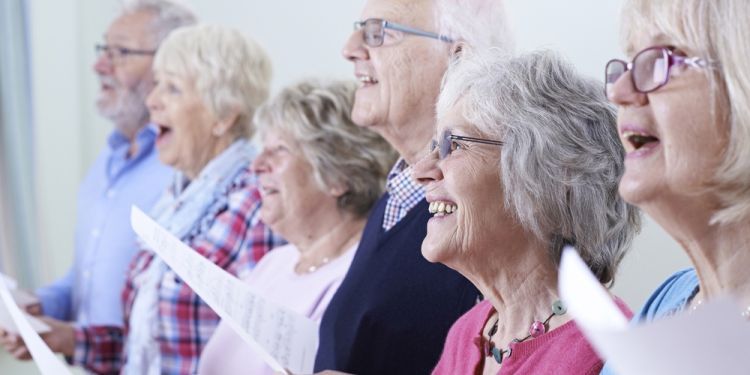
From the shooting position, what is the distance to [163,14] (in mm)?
3709

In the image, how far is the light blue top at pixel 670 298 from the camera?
1.27m

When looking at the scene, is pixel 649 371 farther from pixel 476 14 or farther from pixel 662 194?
pixel 476 14

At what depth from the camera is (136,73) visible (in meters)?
3.69

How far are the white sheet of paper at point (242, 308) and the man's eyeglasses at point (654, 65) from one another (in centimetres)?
71

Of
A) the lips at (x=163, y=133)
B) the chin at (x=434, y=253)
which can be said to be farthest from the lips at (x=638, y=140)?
the lips at (x=163, y=133)

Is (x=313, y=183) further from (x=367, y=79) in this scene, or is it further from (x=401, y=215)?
(x=401, y=215)

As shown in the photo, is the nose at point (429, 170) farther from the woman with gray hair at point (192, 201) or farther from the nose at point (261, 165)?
the woman with gray hair at point (192, 201)

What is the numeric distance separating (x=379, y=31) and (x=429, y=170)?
0.49 metres

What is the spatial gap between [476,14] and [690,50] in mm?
905

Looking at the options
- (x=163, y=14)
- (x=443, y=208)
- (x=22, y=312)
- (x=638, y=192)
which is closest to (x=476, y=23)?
(x=443, y=208)

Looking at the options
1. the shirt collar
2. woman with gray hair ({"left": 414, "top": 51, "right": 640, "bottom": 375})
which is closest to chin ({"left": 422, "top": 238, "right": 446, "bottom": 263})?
woman with gray hair ({"left": 414, "top": 51, "right": 640, "bottom": 375})

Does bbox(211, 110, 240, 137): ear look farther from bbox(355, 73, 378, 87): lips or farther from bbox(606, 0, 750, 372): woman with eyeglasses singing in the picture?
bbox(606, 0, 750, 372): woman with eyeglasses singing

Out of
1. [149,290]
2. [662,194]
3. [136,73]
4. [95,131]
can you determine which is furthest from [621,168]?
[95,131]

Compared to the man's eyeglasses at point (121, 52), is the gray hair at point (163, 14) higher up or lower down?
higher up
